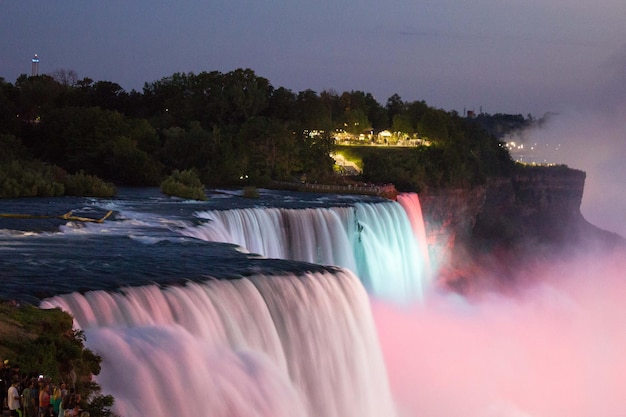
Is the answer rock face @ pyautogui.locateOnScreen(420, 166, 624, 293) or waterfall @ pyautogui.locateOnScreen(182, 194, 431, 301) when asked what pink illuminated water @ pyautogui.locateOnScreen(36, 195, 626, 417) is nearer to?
waterfall @ pyautogui.locateOnScreen(182, 194, 431, 301)

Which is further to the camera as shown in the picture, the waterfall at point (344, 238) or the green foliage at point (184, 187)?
the green foliage at point (184, 187)

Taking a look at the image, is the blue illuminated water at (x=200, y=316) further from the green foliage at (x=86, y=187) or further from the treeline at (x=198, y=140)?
the treeline at (x=198, y=140)

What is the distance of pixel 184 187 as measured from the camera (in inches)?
1597

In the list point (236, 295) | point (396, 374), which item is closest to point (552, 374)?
point (396, 374)

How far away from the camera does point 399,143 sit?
273ft

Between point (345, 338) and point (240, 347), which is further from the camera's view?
point (345, 338)

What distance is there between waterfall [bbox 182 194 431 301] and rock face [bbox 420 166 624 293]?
1105cm

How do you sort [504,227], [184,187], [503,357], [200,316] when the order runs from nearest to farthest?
[200,316] < [503,357] < [184,187] < [504,227]

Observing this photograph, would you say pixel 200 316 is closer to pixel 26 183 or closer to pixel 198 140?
pixel 26 183

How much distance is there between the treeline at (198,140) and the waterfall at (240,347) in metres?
20.3

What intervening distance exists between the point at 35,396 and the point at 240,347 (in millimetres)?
5188

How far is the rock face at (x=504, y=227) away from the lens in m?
54.3

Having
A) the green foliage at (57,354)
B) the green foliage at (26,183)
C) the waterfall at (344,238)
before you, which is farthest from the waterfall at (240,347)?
the green foliage at (26,183)

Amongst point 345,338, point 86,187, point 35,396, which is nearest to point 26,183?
point 86,187
